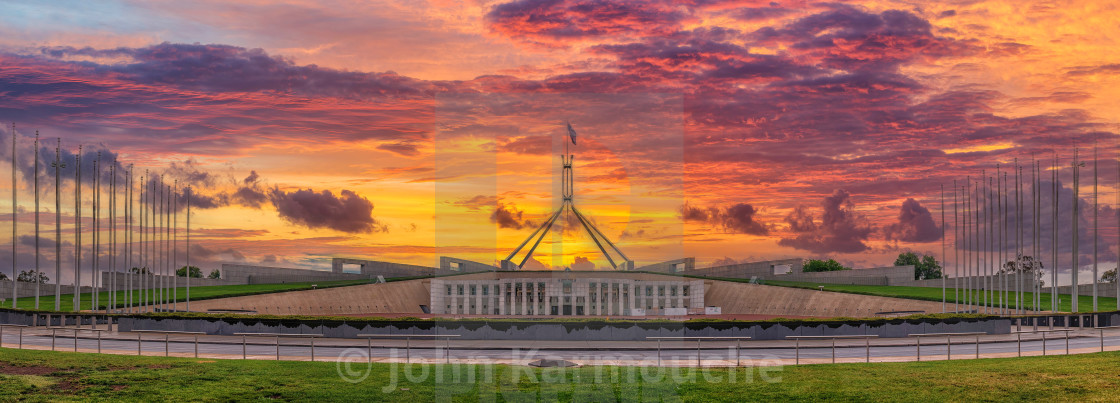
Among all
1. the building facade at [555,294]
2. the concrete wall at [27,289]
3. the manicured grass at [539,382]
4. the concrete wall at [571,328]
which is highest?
the manicured grass at [539,382]

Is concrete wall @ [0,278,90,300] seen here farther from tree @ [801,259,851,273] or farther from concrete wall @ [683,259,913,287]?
tree @ [801,259,851,273]

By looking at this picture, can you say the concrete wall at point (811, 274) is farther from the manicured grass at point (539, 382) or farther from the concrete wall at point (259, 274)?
the manicured grass at point (539, 382)

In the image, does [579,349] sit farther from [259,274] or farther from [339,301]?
[259,274]

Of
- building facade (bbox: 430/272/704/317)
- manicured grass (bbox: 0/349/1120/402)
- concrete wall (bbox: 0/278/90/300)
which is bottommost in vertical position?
building facade (bbox: 430/272/704/317)

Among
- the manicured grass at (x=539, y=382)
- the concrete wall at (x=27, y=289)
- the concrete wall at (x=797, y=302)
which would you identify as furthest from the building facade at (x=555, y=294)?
the manicured grass at (x=539, y=382)

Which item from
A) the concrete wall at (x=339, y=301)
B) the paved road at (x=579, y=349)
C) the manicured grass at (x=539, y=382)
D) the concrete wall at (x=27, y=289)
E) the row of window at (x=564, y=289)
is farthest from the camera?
the row of window at (x=564, y=289)

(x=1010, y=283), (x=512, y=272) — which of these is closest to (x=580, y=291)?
(x=512, y=272)

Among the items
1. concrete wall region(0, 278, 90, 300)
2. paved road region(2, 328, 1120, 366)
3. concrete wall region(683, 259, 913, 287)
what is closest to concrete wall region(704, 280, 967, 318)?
concrete wall region(683, 259, 913, 287)
